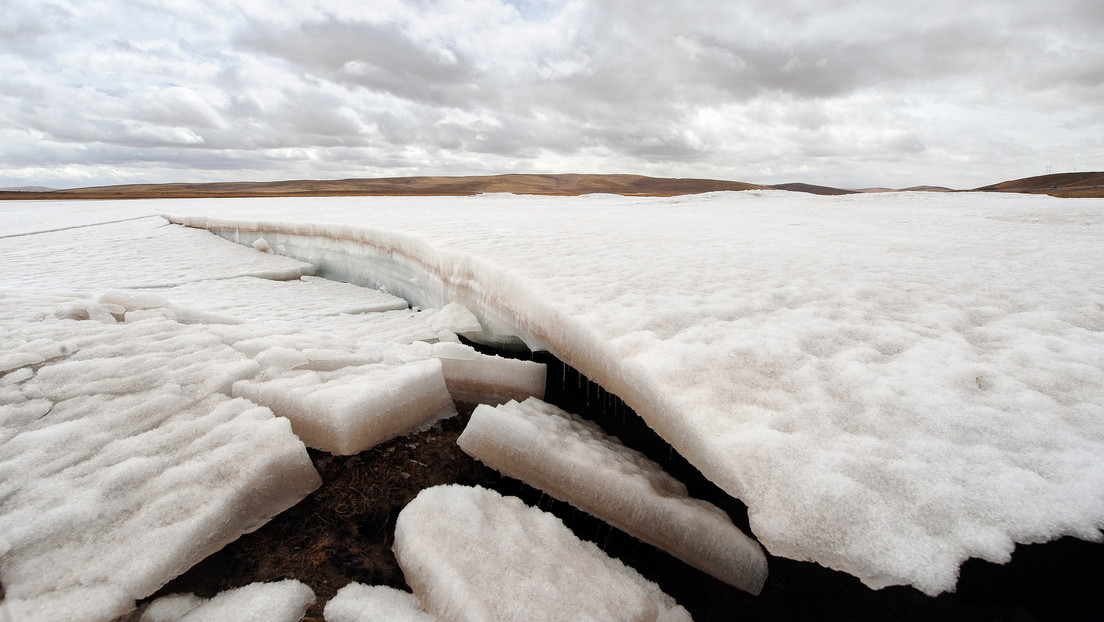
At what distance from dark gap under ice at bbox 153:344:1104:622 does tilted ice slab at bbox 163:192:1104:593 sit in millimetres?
415

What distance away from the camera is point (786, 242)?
495 cm

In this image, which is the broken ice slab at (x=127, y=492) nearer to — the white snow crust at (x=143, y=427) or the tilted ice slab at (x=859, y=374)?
the white snow crust at (x=143, y=427)

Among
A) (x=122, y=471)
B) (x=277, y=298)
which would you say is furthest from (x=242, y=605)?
(x=277, y=298)

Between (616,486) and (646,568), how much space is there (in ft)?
0.95

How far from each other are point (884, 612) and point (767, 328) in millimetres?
1144

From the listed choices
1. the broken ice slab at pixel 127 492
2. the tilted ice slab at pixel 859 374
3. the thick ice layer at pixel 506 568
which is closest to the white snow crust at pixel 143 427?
the broken ice slab at pixel 127 492

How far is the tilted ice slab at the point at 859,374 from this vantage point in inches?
50.1

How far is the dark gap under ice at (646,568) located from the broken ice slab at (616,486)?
0.08m

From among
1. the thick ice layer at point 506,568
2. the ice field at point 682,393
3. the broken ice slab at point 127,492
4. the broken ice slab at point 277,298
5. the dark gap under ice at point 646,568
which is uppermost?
the ice field at point 682,393

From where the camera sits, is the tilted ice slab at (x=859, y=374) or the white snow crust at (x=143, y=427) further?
the white snow crust at (x=143, y=427)

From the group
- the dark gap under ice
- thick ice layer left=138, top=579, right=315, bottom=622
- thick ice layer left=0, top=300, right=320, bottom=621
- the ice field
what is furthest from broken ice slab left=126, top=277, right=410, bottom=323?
thick ice layer left=138, top=579, right=315, bottom=622

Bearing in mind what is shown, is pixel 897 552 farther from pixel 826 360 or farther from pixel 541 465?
pixel 541 465

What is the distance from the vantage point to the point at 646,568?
5.71 ft

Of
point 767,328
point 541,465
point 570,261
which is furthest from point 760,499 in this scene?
point 570,261
